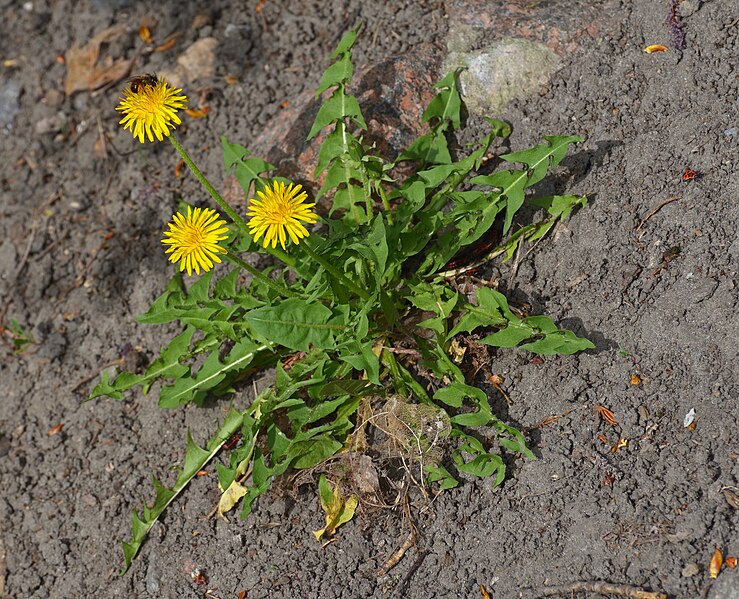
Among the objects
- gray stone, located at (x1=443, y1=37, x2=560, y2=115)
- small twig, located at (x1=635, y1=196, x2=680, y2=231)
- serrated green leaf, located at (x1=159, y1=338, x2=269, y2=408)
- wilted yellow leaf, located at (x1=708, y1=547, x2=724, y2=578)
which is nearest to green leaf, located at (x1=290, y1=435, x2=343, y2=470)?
serrated green leaf, located at (x1=159, y1=338, x2=269, y2=408)

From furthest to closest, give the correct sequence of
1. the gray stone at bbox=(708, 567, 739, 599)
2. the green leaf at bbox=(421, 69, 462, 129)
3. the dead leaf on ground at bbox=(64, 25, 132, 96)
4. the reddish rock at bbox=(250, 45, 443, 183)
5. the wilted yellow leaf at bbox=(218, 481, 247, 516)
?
the dead leaf on ground at bbox=(64, 25, 132, 96), the reddish rock at bbox=(250, 45, 443, 183), the green leaf at bbox=(421, 69, 462, 129), the wilted yellow leaf at bbox=(218, 481, 247, 516), the gray stone at bbox=(708, 567, 739, 599)

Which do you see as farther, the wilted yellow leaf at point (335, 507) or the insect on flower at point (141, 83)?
the wilted yellow leaf at point (335, 507)

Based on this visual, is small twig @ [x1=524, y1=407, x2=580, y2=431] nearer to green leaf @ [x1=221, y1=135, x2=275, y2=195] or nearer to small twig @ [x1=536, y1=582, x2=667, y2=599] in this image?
→ small twig @ [x1=536, y1=582, x2=667, y2=599]

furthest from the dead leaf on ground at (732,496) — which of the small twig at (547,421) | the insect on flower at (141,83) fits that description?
the insect on flower at (141,83)

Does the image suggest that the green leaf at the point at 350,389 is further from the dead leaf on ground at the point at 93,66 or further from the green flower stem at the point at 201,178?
the dead leaf on ground at the point at 93,66

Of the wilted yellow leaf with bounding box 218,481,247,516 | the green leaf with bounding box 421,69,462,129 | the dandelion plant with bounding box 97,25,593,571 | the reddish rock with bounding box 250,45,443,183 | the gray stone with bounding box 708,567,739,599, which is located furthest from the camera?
the reddish rock with bounding box 250,45,443,183

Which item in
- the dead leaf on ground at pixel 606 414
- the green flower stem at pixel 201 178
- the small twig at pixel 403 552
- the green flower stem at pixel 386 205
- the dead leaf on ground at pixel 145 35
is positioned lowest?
the small twig at pixel 403 552
